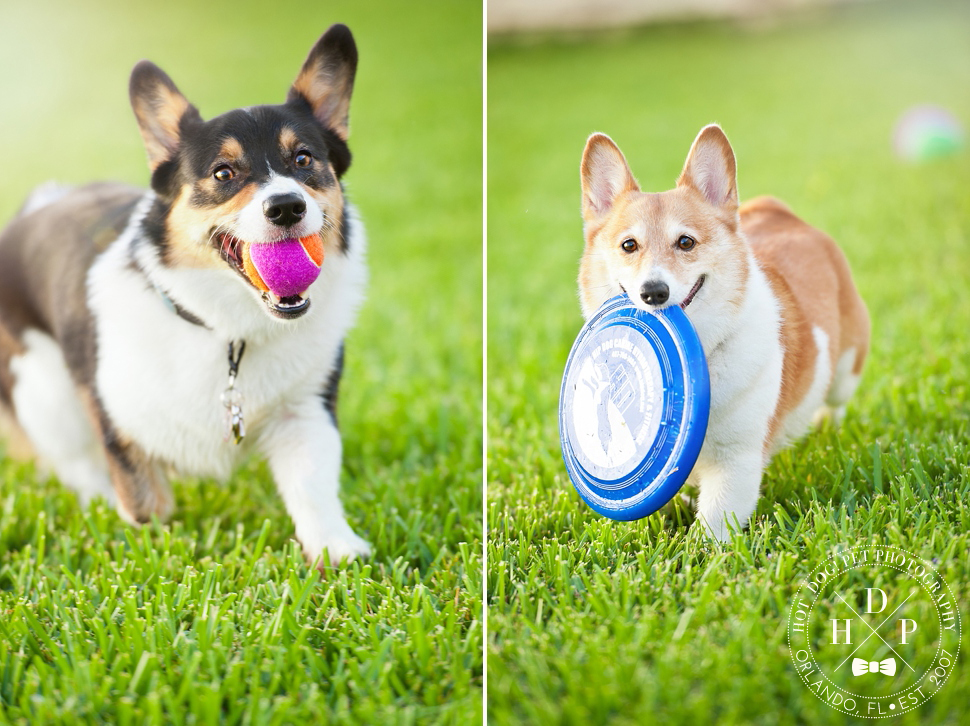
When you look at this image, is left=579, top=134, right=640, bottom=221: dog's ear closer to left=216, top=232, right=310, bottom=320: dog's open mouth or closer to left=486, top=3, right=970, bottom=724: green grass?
left=486, top=3, right=970, bottom=724: green grass

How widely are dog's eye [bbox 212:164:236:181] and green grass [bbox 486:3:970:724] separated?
3.03ft

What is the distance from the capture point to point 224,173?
215 centimetres

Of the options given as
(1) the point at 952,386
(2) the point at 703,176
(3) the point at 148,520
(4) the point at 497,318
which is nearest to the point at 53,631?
(3) the point at 148,520

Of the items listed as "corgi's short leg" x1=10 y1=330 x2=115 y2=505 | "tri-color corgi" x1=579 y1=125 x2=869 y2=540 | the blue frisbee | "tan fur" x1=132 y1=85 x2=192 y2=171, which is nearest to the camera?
the blue frisbee

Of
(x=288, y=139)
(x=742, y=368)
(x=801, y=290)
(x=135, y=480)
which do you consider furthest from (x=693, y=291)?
(x=135, y=480)

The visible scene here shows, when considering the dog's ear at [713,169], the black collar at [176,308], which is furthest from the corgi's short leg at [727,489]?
the black collar at [176,308]

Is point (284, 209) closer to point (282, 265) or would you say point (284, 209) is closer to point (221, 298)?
point (282, 265)

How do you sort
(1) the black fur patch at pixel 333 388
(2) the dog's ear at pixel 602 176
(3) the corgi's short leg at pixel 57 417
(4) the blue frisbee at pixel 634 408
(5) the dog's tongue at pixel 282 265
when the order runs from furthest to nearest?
(3) the corgi's short leg at pixel 57 417, (1) the black fur patch at pixel 333 388, (5) the dog's tongue at pixel 282 265, (2) the dog's ear at pixel 602 176, (4) the blue frisbee at pixel 634 408

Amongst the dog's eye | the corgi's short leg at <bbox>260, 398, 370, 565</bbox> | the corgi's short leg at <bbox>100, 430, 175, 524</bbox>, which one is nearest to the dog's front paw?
the corgi's short leg at <bbox>260, 398, 370, 565</bbox>

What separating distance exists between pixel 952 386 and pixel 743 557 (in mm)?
1346

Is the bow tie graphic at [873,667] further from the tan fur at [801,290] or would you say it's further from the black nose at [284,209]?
the black nose at [284,209]

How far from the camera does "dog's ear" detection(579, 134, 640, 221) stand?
6.63ft

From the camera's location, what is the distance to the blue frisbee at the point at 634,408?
1782 mm

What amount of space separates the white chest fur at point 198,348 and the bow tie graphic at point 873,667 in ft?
4.84
